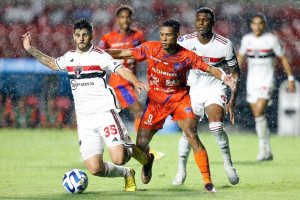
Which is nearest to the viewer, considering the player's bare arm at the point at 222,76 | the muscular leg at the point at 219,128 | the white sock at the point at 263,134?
the player's bare arm at the point at 222,76

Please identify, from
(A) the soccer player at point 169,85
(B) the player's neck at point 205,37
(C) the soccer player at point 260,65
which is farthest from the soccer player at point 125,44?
(A) the soccer player at point 169,85

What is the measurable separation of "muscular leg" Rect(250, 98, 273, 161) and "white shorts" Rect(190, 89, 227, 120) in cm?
309

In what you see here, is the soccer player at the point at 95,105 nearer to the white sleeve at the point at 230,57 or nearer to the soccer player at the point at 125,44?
the white sleeve at the point at 230,57

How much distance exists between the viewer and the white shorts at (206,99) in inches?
332

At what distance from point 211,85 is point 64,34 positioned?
11.6 metres

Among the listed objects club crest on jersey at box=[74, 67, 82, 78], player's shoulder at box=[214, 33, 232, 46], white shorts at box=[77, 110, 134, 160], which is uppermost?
player's shoulder at box=[214, 33, 232, 46]

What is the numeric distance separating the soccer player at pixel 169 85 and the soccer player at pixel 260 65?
407 centimetres

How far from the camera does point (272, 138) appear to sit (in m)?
15.7

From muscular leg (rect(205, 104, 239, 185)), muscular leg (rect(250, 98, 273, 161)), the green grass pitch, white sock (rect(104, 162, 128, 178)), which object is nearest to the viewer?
the green grass pitch

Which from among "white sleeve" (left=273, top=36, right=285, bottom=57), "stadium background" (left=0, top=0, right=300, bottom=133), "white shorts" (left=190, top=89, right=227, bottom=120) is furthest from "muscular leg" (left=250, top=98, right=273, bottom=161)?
"stadium background" (left=0, top=0, right=300, bottom=133)

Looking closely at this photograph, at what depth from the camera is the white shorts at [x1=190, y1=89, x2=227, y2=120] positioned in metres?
8.43

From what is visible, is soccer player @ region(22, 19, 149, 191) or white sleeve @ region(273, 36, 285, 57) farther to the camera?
white sleeve @ region(273, 36, 285, 57)

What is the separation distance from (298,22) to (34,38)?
289 inches

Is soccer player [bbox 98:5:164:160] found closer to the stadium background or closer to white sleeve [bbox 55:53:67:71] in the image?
white sleeve [bbox 55:53:67:71]
